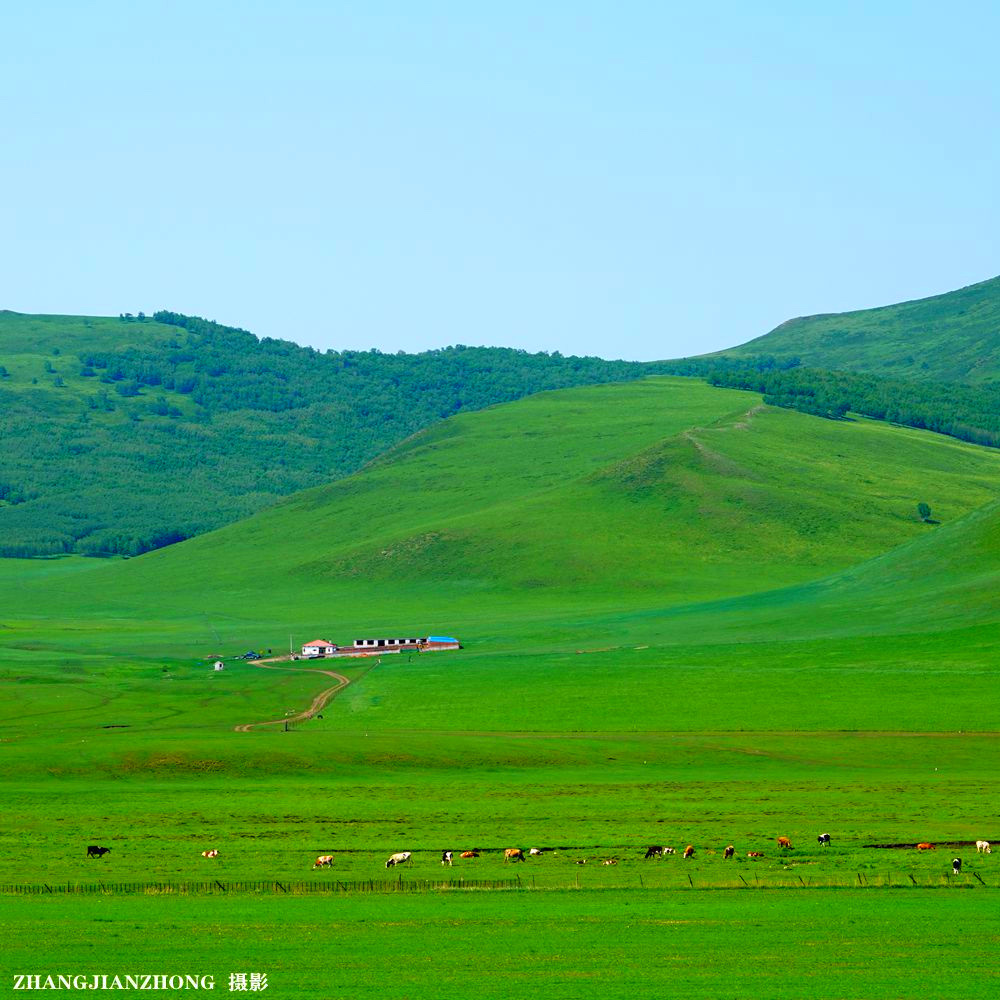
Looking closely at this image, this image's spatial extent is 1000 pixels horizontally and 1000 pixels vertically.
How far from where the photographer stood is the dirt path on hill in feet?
346

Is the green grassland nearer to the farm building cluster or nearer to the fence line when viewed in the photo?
the fence line

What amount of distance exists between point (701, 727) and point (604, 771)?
2308 cm

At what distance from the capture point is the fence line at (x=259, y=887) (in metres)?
47.6

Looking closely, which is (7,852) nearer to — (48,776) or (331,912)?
(331,912)

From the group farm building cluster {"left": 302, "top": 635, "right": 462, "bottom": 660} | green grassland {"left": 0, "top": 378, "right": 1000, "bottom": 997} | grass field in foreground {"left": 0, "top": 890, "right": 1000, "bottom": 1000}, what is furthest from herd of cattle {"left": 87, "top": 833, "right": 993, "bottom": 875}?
farm building cluster {"left": 302, "top": 635, "right": 462, "bottom": 660}

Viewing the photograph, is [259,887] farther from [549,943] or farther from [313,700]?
[313,700]

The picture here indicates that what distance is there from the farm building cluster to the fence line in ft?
364

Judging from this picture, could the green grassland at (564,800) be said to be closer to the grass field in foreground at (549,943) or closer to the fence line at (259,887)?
the grass field in foreground at (549,943)

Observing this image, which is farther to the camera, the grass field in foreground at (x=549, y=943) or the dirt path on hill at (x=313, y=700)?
the dirt path on hill at (x=313, y=700)

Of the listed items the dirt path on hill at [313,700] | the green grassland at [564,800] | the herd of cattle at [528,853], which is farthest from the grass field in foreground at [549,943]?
the dirt path on hill at [313,700]

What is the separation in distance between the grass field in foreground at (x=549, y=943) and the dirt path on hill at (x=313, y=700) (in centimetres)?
5773

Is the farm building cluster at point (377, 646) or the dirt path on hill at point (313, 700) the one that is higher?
the dirt path on hill at point (313, 700)

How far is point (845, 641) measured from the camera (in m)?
137

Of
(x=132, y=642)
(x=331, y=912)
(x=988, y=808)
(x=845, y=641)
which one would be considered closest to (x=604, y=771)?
(x=988, y=808)
